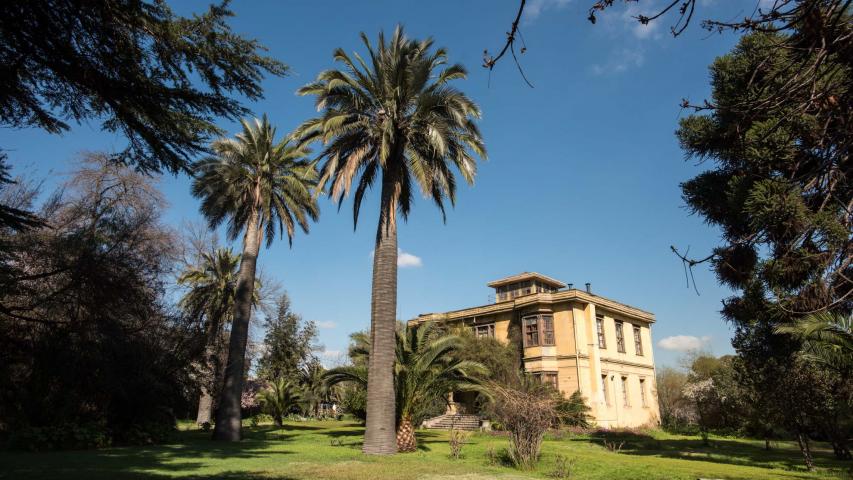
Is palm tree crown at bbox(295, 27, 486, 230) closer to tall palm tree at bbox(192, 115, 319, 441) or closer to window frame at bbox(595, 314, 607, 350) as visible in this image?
tall palm tree at bbox(192, 115, 319, 441)

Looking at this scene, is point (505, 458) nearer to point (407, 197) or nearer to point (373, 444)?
point (373, 444)

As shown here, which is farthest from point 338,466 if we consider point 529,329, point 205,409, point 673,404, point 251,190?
point 673,404

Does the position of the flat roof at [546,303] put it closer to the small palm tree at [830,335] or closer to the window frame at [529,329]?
the window frame at [529,329]

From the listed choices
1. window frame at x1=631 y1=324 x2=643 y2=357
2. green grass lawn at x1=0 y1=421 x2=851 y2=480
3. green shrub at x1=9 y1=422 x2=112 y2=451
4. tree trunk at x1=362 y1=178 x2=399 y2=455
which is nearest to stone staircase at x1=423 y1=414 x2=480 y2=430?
green grass lawn at x1=0 y1=421 x2=851 y2=480

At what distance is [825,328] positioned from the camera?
31.9 feet

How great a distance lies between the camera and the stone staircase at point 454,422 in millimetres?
29870

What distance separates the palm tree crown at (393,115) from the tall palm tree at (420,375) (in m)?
5.07

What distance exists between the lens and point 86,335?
53.3 feet

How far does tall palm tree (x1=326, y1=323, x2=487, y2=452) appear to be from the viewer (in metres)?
16.6

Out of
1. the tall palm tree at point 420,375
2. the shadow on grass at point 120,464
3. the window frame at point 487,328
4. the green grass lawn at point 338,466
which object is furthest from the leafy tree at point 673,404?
the shadow on grass at point 120,464

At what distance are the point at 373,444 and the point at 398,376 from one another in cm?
282

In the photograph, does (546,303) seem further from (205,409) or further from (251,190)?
(205,409)

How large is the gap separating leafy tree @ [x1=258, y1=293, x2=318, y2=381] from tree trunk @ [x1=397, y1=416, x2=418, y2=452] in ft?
86.8

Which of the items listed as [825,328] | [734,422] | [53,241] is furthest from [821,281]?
[734,422]
